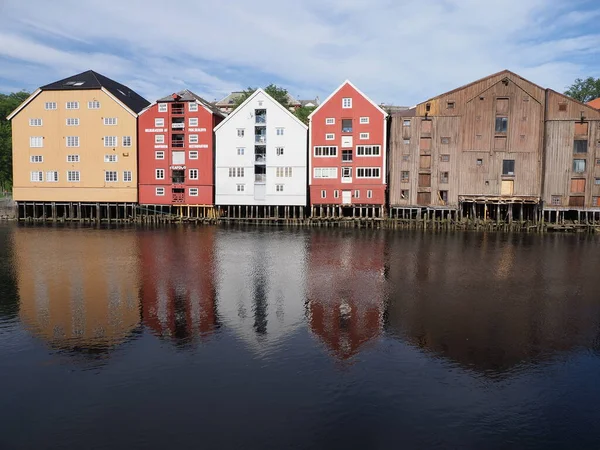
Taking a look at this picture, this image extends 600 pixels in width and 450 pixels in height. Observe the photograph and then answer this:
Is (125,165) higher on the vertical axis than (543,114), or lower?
lower

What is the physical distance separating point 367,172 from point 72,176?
125ft

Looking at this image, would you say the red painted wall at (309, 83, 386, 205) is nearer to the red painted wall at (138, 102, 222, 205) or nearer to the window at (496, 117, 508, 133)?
the window at (496, 117, 508, 133)

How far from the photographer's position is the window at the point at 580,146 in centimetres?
5303

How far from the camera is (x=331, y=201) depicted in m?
57.8

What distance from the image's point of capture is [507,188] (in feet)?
179

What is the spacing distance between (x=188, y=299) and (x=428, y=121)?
41037 mm

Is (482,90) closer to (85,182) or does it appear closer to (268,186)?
(268,186)

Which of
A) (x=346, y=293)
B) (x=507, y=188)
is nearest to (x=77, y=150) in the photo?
(x=346, y=293)

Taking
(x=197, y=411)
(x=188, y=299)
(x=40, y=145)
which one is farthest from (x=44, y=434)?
(x=40, y=145)

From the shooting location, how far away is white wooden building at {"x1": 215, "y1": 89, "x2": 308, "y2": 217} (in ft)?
191

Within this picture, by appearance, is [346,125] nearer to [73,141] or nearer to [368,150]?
[368,150]

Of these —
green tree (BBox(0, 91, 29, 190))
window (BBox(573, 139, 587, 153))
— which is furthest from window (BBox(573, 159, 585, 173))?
green tree (BBox(0, 91, 29, 190))

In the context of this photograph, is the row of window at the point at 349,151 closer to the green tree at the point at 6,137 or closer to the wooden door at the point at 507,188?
the wooden door at the point at 507,188

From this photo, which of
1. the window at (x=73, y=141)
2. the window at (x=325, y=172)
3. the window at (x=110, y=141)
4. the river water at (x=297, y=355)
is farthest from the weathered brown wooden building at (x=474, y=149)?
the window at (x=73, y=141)
